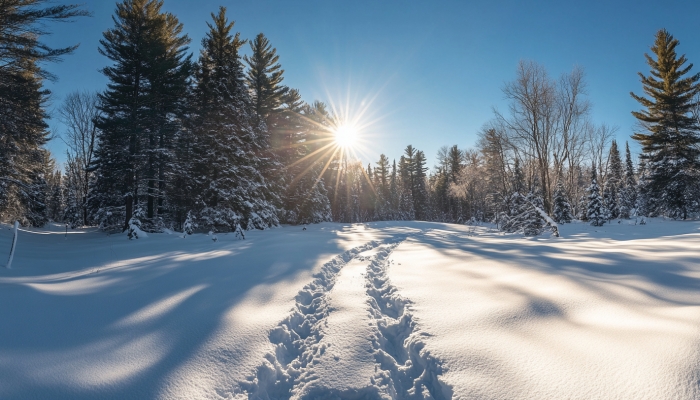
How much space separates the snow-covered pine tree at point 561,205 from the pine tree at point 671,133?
602 cm

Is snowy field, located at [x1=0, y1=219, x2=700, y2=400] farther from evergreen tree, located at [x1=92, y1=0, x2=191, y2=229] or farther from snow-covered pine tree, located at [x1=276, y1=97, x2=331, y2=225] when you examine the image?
snow-covered pine tree, located at [x1=276, y1=97, x2=331, y2=225]

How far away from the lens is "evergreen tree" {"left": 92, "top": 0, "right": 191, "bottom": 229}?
13164 millimetres

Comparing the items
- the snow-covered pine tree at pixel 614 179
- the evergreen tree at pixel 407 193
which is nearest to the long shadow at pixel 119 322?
the snow-covered pine tree at pixel 614 179

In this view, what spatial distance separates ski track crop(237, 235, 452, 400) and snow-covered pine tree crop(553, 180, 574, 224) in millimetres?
25571

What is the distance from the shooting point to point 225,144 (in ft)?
45.3

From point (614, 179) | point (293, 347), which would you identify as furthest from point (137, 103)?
point (614, 179)

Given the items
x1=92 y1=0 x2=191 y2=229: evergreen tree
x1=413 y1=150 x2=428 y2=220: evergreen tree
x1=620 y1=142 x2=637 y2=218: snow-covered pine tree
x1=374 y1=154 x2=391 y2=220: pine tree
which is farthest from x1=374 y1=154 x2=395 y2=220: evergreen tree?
x1=92 y1=0 x2=191 y2=229: evergreen tree

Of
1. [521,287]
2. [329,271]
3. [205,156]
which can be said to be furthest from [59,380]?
[205,156]

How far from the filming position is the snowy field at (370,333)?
1.88 m

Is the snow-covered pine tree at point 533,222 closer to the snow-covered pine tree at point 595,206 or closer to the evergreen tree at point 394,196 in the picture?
the snow-covered pine tree at point 595,206

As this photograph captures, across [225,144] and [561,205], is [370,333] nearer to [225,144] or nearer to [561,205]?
[225,144]

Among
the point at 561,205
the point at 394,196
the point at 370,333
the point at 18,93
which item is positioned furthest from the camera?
the point at 394,196

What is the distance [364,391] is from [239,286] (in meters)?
2.86

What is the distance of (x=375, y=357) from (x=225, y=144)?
13.6m
